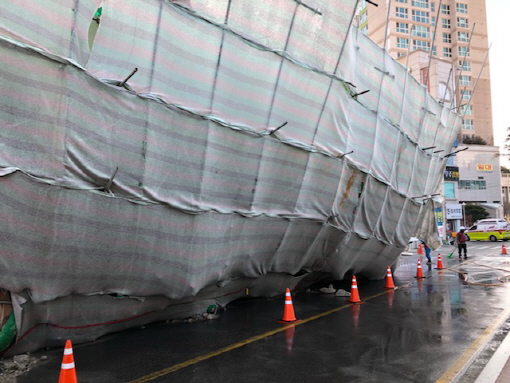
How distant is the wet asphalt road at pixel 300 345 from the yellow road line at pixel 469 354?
0.08 m

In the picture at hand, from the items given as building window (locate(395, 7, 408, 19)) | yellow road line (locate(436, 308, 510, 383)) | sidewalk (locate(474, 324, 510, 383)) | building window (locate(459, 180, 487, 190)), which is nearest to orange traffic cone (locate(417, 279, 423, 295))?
yellow road line (locate(436, 308, 510, 383))

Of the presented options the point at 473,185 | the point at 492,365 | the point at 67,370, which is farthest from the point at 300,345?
the point at 473,185

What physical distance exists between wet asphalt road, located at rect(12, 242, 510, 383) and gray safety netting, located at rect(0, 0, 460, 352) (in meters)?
0.62

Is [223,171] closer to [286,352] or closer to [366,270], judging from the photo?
[286,352]

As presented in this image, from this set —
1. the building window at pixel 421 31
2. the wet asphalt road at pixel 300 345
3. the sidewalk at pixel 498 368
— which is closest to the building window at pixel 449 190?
the building window at pixel 421 31

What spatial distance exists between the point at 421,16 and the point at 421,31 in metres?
2.94

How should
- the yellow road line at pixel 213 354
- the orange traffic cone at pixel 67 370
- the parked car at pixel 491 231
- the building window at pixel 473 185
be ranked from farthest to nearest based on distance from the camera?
the building window at pixel 473 185 < the parked car at pixel 491 231 < the yellow road line at pixel 213 354 < the orange traffic cone at pixel 67 370

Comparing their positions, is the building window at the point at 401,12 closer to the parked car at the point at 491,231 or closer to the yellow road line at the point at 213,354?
the parked car at the point at 491,231

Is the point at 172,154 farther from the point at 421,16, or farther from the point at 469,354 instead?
the point at 421,16

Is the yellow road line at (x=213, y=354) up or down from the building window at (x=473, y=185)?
down

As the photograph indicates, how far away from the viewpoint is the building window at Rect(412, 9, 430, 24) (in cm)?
7309

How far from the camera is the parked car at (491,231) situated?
117 ft

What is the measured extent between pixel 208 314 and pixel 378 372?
3.86 m

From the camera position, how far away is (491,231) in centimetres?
3631
